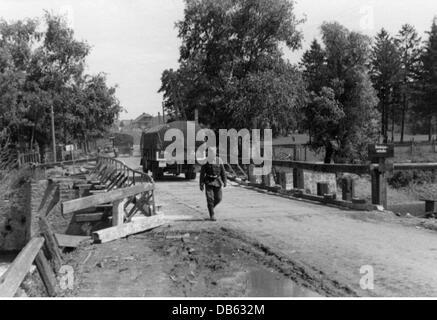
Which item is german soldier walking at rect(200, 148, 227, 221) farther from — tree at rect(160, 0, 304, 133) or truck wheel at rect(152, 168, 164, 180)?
tree at rect(160, 0, 304, 133)

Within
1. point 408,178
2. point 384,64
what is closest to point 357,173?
point 408,178

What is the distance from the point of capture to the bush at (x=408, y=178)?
37.8 m

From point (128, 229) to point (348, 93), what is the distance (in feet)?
119

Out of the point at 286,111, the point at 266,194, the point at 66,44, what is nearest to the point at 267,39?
the point at 286,111

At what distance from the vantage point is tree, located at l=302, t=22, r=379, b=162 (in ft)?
141

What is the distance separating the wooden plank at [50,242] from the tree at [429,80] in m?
56.4

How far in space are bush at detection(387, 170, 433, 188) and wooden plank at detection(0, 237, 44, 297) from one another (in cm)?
3464

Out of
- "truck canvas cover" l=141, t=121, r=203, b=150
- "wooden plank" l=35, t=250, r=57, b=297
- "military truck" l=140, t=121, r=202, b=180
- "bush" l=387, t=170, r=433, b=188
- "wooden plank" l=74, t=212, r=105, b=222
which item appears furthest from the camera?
"bush" l=387, t=170, r=433, b=188

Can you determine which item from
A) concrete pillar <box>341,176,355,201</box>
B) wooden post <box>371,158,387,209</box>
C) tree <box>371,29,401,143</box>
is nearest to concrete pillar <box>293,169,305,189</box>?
concrete pillar <box>341,176,355,201</box>

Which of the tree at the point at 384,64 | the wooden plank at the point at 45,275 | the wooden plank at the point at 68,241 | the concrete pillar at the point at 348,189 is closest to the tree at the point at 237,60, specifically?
the concrete pillar at the point at 348,189

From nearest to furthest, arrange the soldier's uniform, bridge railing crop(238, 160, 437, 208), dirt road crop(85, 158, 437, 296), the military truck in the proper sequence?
dirt road crop(85, 158, 437, 296), the soldier's uniform, bridge railing crop(238, 160, 437, 208), the military truck

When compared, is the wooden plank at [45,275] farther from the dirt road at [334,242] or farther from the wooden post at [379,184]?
the wooden post at [379,184]

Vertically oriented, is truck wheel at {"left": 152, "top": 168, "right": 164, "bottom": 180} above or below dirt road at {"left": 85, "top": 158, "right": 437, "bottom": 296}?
above
